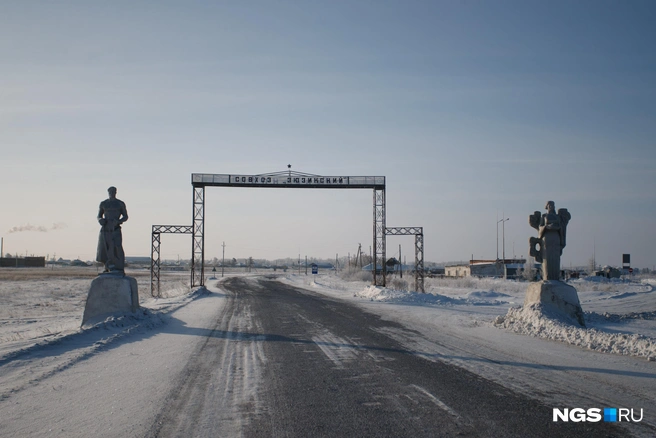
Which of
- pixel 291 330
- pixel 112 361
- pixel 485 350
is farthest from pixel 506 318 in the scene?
pixel 112 361

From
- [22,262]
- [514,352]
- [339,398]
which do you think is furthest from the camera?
[22,262]

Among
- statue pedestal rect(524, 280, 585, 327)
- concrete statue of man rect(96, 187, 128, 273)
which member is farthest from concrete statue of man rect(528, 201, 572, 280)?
concrete statue of man rect(96, 187, 128, 273)

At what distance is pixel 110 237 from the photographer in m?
15.9

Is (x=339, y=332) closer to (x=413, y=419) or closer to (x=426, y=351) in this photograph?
(x=426, y=351)

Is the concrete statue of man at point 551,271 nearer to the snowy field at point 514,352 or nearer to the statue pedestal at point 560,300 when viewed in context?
the statue pedestal at point 560,300

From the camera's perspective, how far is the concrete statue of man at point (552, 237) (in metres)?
15.8

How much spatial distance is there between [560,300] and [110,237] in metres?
14.6

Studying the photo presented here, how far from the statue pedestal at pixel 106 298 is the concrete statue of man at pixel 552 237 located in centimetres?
1358

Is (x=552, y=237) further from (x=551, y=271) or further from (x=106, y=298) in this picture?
(x=106, y=298)

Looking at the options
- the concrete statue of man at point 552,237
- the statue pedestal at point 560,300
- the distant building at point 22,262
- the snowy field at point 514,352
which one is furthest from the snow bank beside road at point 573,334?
the distant building at point 22,262

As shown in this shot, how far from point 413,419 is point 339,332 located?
8.19 metres

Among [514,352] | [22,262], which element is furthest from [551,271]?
[22,262]

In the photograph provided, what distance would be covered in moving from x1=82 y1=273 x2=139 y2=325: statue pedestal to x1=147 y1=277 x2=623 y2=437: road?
4.99 m

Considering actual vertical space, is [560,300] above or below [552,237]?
below
